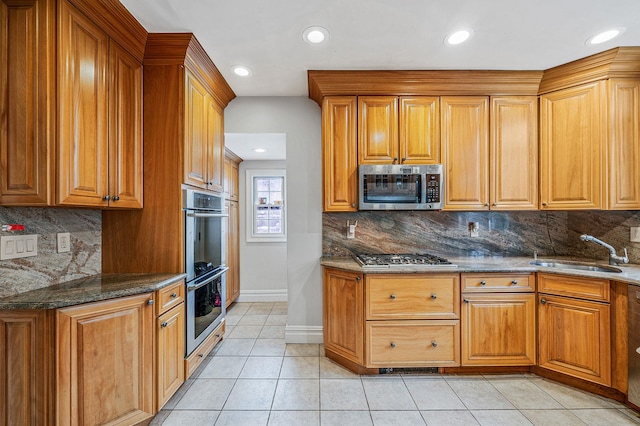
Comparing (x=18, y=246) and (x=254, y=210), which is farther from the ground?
(x=254, y=210)

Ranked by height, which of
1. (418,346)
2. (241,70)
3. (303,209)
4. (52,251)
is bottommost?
(418,346)

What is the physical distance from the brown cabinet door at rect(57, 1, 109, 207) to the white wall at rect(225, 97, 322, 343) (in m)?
1.45

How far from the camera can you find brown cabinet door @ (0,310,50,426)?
50.4 inches

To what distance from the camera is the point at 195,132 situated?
2.15 metres

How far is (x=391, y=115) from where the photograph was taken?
2.50 metres

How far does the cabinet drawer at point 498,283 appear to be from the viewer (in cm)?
216

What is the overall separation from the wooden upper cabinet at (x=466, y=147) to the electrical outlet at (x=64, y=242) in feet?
9.49

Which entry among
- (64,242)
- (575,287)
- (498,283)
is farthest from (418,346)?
(64,242)

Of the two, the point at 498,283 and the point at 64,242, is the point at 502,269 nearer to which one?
the point at 498,283

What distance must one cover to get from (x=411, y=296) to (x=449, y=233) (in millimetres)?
1011

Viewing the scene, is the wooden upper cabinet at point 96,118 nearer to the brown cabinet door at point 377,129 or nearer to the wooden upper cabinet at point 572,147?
the brown cabinet door at point 377,129

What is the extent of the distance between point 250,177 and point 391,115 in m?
2.48

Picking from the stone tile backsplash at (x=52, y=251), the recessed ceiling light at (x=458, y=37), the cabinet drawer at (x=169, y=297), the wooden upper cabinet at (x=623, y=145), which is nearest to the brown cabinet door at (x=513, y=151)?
the wooden upper cabinet at (x=623, y=145)

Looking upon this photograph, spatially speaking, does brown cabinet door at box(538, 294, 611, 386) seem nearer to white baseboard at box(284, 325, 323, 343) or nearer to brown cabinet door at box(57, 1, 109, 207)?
white baseboard at box(284, 325, 323, 343)
